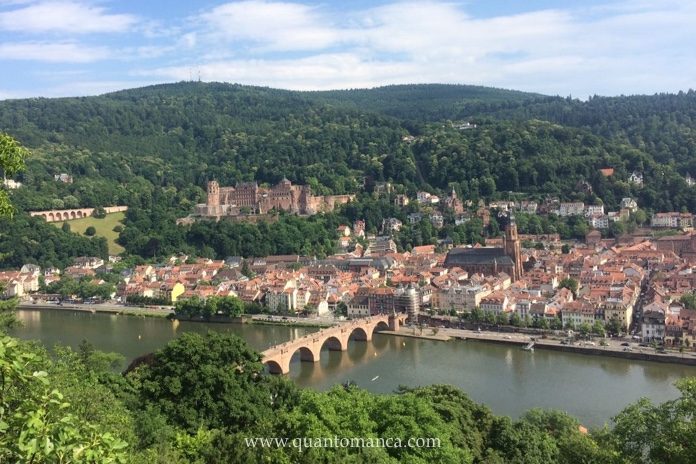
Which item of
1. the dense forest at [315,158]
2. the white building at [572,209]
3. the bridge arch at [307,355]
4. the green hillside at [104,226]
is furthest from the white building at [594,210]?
the green hillside at [104,226]

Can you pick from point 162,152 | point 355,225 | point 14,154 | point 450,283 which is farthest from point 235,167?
point 14,154

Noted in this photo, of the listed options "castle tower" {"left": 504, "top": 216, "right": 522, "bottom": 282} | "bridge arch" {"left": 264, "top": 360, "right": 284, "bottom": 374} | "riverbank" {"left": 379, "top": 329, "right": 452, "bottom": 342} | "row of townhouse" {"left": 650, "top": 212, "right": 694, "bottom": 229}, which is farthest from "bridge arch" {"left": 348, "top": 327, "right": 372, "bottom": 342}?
"row of townhouse" {"left": 650, "top": 212, "right": 694, "bottom": 229}

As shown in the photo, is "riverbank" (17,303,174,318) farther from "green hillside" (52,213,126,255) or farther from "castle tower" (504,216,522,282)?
"castle tower" (504,216,522,282)

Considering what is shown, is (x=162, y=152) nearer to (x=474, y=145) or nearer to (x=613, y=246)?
(x=474, y=145)

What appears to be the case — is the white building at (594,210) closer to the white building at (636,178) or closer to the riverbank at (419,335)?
the white building at (636,178)

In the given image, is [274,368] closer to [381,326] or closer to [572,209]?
[381,326]
